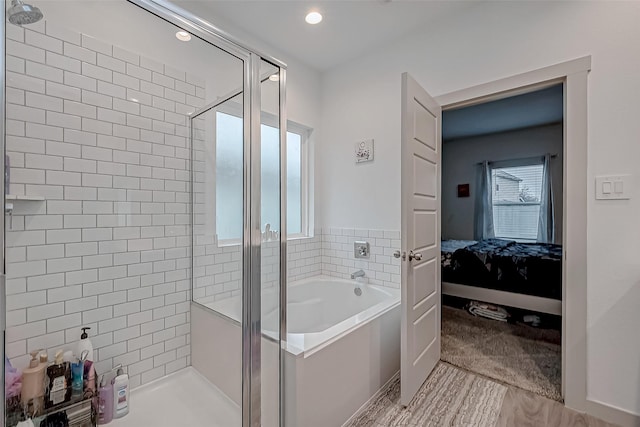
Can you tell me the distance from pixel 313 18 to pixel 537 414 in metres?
3.02

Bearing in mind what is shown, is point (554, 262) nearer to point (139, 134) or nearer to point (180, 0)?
point (139, 134)

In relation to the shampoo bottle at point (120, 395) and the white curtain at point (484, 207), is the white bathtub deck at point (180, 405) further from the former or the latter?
the white curtain at point (484, 207)

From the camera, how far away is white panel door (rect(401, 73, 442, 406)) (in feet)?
5.57

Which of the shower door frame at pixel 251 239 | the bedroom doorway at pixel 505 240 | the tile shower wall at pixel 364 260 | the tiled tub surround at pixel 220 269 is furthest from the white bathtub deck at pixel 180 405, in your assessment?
the bedroom doorway at pixel 505 240

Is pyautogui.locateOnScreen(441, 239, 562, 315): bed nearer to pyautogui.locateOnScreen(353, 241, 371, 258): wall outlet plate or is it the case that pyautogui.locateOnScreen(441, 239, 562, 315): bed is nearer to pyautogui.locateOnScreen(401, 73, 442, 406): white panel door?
pyautogui.locateOnScreen(401, 73, 442, 406): white panel door

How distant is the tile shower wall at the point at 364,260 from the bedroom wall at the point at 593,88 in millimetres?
162

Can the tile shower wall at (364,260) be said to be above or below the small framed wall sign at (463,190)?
below

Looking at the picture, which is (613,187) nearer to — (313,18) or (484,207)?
(313,18)

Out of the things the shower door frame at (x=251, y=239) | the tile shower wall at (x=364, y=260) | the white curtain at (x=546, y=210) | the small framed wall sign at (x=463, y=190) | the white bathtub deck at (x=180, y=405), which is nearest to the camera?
the shower door frame at (x=251, y=239)

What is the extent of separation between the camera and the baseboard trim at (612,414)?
5.09 feet

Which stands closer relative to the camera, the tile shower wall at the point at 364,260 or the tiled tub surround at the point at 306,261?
the tiled tub surround at the point at 306,261

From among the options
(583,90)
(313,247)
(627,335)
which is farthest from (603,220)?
(313,247)

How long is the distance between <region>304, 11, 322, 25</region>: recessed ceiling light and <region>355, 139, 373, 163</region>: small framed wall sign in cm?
104

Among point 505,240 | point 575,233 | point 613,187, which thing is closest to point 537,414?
point 575,233
